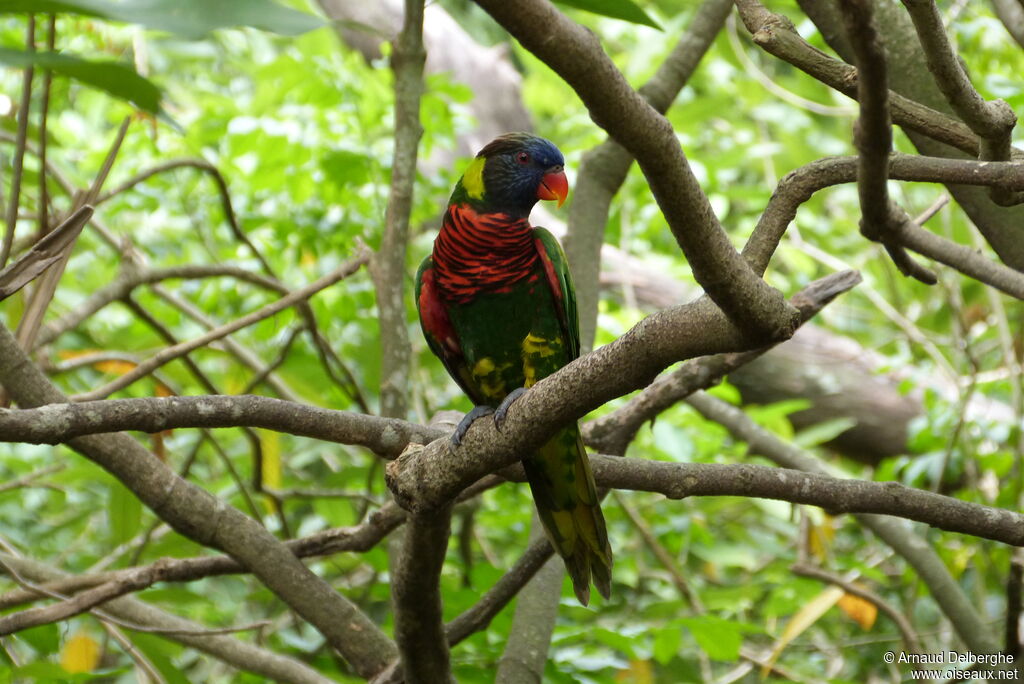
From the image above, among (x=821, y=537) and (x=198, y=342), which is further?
(x=821, y=537)

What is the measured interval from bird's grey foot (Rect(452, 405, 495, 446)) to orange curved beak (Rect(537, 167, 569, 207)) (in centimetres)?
67

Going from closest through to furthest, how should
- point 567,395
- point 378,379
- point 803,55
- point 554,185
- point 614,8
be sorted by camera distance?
point 614,8
point 567,395
point 803,55
point 554,185
point 378,379

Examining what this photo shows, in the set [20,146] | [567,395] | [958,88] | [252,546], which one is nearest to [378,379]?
[252,546]

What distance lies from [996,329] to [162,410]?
10.6 ft

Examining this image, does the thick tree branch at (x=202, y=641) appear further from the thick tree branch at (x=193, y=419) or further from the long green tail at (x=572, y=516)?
the thick tree branch at (x=193, y=419)

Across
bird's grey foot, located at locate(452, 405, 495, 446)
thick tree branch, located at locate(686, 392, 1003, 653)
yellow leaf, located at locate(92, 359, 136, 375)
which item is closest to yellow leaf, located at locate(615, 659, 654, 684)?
thick tree branch, located at locate(686, 392, 1003, 653)

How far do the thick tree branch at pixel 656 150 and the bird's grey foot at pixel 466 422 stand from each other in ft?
1.83

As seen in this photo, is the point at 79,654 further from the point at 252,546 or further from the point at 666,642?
the point at 666,642

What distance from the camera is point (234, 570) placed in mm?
1997

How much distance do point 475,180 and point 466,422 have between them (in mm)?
848

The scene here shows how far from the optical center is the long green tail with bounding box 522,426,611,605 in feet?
6.18

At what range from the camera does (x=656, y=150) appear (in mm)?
1001

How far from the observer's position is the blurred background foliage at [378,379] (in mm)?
2746

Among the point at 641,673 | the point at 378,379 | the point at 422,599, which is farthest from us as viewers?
the point at 378,379
